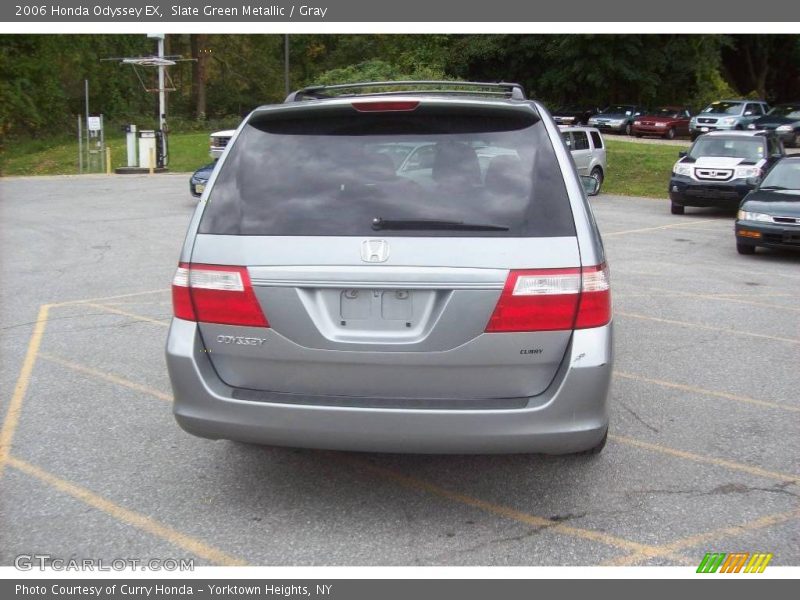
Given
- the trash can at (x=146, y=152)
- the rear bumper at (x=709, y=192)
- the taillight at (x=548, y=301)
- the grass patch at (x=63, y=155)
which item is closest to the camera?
the taillight at (x=548, y=301)

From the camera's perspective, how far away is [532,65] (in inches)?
2124

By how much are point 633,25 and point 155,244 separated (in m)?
35.6

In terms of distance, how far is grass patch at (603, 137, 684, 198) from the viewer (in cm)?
2553

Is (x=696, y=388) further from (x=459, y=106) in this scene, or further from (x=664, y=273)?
(x=664, y=273)

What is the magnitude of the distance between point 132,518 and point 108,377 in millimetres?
Answer: 2552

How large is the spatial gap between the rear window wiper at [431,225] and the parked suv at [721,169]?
16022 mm

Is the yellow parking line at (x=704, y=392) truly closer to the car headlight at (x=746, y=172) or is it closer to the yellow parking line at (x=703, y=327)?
the yellow parking line at (x=703, y=327)

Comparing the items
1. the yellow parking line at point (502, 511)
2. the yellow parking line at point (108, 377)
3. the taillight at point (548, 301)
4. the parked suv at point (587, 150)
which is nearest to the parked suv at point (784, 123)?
the parked suv at point (587, 150)

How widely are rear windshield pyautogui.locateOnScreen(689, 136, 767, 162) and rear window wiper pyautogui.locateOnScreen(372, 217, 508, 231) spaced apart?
1694 centimetres

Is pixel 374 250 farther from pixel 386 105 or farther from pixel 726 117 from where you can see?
pixel 726 117

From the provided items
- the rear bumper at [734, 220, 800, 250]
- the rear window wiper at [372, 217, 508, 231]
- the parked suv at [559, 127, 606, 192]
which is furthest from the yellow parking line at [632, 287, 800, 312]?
the parked suv at [559, 127, 606, 192]

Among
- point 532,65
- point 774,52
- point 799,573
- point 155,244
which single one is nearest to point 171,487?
point 799,573

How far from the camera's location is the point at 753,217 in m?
13.3

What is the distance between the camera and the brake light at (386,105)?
13.5 feet
